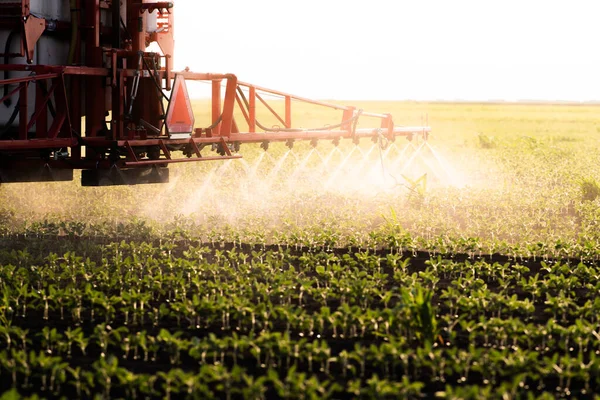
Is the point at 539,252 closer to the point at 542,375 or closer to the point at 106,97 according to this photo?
the point at 542,375

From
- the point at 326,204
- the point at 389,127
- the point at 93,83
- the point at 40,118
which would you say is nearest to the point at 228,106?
the point at 93,83

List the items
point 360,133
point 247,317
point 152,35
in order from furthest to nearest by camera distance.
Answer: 1. point 360,133
2. point 152,35
3. point 247,317

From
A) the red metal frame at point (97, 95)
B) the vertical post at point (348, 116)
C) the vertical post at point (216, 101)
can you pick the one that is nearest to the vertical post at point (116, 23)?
the red metal frame at point (97, 95)

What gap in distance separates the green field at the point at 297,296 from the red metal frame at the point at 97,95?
1.06 metres

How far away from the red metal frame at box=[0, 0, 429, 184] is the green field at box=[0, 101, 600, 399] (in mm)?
1064

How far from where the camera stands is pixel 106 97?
36.3 feet

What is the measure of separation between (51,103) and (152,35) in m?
1.74

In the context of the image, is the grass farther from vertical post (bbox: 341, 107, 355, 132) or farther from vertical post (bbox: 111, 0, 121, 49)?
vertical post (bbox: 111, 0, 121, 49)

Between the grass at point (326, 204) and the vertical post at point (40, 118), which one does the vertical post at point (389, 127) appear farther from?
the vertical post at point (40, 118)

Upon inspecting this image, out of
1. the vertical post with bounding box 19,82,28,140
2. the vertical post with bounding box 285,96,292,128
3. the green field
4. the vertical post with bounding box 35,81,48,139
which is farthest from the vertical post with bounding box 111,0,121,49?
the vertical post with bounding box 285,96,292,128

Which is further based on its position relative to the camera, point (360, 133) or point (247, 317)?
point (360, 133)

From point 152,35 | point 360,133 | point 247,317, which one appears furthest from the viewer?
point 360,133

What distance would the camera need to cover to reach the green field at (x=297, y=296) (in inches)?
235

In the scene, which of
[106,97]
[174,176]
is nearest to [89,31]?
[106,97]
